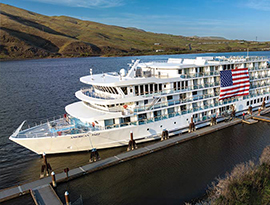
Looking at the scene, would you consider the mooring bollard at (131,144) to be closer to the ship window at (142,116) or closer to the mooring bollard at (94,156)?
the ship window at (142,116)

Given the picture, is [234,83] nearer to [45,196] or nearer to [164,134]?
[164,134]

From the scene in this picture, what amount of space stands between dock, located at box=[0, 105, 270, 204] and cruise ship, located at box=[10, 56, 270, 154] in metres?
1.40

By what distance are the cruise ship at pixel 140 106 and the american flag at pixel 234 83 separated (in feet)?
0.46

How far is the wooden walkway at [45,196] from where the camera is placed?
685 inches

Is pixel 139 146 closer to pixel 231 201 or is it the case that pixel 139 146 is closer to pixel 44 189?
pixel 44 189

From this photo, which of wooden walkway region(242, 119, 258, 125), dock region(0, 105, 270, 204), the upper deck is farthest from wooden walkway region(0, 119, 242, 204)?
the upper deck

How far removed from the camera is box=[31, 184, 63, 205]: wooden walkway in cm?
1739

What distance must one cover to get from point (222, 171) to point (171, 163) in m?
4.72

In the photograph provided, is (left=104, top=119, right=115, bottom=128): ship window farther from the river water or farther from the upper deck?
the upper deck

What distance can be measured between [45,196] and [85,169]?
14.3 ft

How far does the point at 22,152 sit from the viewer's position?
89.4 feet

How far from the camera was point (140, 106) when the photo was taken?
26453 mm

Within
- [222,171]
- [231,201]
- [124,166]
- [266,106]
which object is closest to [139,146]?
[124,166]

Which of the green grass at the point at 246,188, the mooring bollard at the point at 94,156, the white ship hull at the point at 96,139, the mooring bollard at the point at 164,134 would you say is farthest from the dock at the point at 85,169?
the green grass at the point at 246,188
